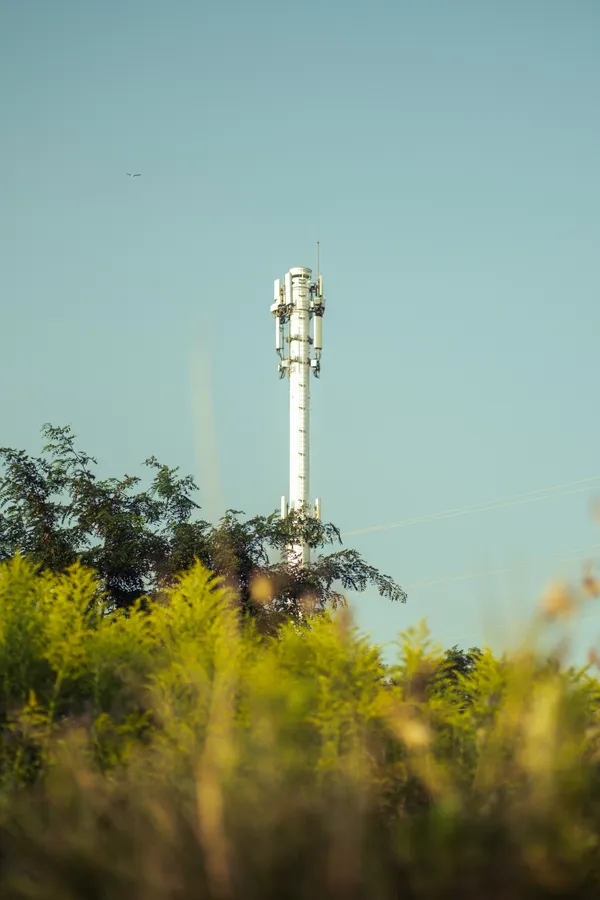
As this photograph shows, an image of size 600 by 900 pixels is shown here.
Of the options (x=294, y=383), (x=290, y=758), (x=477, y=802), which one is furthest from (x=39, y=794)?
(x=294, y=383)

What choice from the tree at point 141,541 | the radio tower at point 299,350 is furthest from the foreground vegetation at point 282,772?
the radio tower at point 299,350

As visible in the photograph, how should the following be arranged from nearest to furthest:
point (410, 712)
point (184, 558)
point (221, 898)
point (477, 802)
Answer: point (221, 898), point (477, 802), point (410, 712), point (184, 558)

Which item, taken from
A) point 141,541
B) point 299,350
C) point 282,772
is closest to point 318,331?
point 299,350

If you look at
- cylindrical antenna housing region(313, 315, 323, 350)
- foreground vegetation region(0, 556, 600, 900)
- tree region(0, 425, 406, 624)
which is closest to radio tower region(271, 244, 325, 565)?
cylindrical antenna housing region(313, 315, 323, 350)

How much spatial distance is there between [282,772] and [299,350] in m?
45.2

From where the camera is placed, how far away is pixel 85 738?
11.2 meters

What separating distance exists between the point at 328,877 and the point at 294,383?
46.1 m

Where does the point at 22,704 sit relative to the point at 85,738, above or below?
above

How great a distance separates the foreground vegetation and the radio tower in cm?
3597

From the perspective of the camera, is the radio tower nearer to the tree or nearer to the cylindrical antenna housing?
the cylindrical antenna housing

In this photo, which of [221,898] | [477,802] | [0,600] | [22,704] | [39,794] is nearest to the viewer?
[221,898]

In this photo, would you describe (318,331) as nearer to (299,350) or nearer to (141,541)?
(299,350)

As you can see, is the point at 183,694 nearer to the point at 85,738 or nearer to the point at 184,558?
the point at 85,738

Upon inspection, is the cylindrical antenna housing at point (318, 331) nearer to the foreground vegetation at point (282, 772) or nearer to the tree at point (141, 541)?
the tree at point (141, 541)
